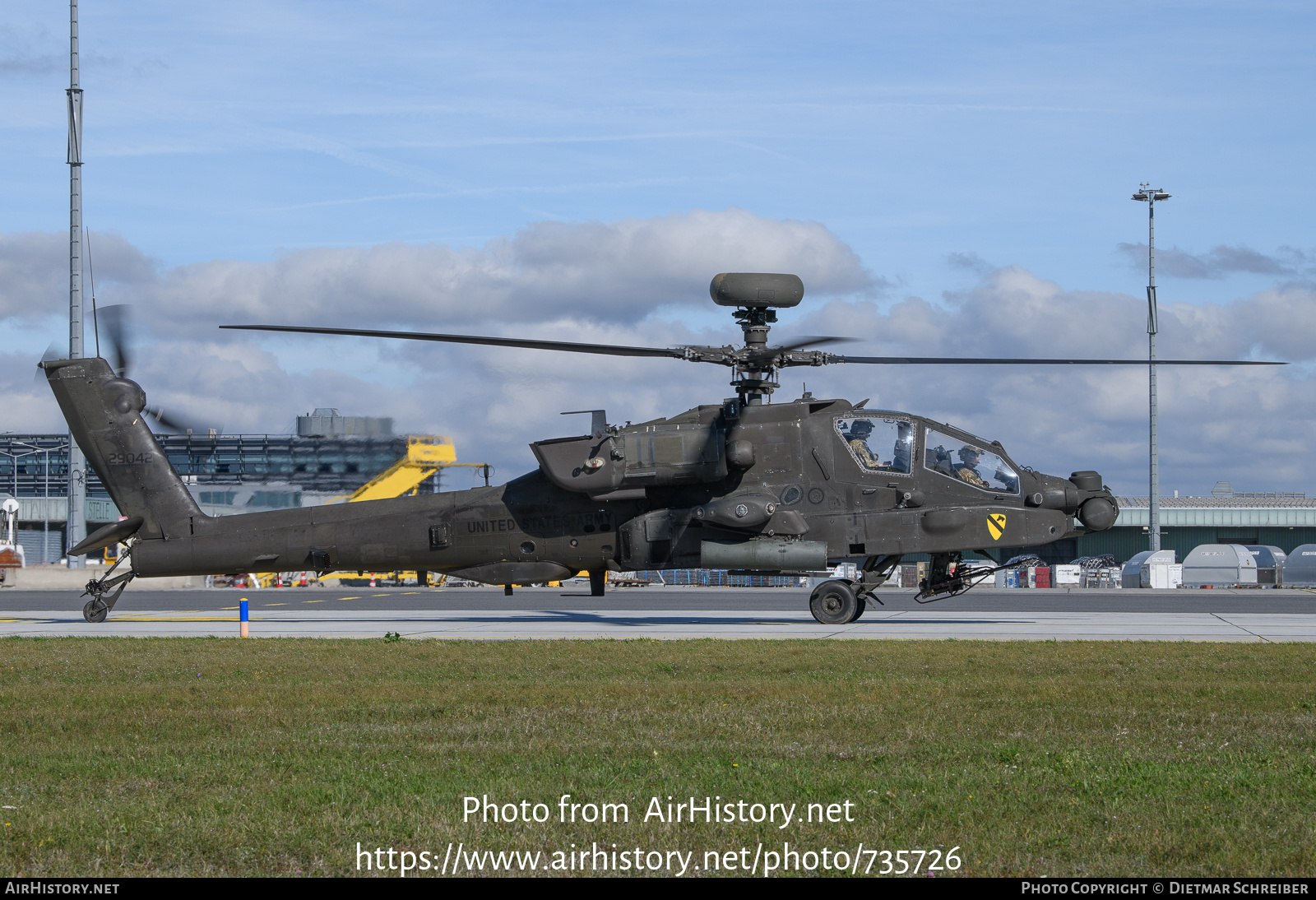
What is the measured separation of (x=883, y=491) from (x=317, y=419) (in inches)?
2655

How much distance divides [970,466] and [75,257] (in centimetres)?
4198

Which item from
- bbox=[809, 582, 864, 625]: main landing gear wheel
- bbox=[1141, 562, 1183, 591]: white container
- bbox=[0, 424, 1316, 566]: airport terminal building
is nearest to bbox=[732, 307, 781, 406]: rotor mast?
bbox=[809, 582, 864, 625]: main landing gear wheel

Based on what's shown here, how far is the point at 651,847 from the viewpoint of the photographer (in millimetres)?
6133

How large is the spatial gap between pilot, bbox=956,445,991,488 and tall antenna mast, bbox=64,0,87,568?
125 ft

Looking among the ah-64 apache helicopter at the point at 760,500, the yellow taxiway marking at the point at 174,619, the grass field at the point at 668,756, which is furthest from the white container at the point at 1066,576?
the grass field at the point at 668,756

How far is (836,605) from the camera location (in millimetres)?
21734

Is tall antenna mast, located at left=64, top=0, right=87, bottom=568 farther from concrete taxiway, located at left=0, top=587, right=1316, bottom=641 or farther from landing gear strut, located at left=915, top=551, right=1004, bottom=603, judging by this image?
landing gear strut, located at left=915, top=551, right=1004, bottom=603

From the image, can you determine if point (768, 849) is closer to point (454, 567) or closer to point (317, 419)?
point (454, 567)

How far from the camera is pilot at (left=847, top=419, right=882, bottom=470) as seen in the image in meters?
20.8

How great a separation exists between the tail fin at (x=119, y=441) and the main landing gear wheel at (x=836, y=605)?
12.3 meters

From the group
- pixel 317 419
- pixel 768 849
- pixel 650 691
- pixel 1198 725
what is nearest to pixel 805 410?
pixel 650 691

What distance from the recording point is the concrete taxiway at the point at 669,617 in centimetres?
2028

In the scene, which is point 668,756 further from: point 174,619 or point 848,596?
point 174,619

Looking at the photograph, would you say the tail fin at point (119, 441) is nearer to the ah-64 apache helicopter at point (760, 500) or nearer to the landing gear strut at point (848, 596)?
the ah-64 apache helicopter at point (760, 500)
